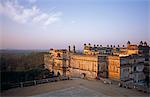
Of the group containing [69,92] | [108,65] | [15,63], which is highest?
[108,65]

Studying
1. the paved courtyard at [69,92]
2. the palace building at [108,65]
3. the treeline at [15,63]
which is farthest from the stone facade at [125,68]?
the treeline at [15,63]

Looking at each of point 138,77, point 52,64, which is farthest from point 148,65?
point 52,64

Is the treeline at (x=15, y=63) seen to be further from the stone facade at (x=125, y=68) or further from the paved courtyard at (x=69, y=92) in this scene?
the stone facade at (x=125, y=68)

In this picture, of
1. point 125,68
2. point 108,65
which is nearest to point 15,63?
point 108,65

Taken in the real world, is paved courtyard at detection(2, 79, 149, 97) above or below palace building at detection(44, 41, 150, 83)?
below

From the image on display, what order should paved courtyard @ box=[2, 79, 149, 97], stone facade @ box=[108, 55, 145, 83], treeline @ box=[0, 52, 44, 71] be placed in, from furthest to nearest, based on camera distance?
treeline @ box=[0, 52, 44, 71] → stone facade @ box=[108, 55, 145, 83] → paved courtyard @ box=[2, 79, 149, 97]

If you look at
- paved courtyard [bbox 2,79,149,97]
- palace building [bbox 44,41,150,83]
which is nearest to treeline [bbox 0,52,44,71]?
palace building [bbox 44,41,150,83]

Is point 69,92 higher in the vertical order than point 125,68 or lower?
lower

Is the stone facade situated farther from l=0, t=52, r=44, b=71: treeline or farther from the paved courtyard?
l=0, t=52, r=44, b=71: treeline

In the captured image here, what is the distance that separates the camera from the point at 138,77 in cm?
2762

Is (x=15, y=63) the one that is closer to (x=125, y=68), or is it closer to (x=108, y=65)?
(x=108, y=65)

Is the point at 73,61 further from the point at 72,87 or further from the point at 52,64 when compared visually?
the point at 72,87

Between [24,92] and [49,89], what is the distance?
241cm

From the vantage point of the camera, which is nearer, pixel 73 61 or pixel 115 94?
pixel 115 94
